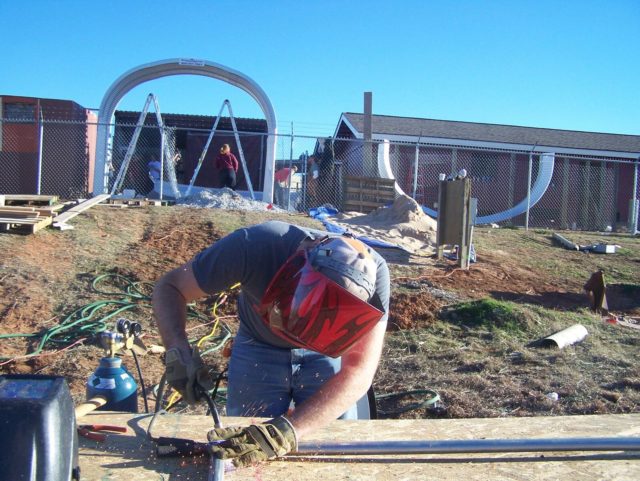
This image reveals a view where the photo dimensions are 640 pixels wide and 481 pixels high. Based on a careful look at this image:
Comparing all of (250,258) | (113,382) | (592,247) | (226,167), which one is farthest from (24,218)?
(592,247)

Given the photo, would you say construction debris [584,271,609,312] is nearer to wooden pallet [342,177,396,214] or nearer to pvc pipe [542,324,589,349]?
pvc pipe [542,324,589,349]

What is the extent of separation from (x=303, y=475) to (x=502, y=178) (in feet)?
63.5

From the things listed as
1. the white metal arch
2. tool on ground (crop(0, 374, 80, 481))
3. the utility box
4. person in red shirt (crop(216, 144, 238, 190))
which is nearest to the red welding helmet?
tool on ground (crop(0, 374, 80, 481))

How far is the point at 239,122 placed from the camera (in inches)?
727

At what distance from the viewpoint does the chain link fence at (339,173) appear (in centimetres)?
1486

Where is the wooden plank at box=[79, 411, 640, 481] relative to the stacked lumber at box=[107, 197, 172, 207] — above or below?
below

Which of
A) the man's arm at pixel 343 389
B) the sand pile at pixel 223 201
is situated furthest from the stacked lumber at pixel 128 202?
the man's arm at pixel 343 389

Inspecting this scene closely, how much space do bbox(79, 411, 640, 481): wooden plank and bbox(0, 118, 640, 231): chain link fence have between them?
11248mm

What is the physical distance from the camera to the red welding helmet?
2084 millimetres

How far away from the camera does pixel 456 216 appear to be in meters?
9.27

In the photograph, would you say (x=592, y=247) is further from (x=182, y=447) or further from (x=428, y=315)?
(x=182, y=447)

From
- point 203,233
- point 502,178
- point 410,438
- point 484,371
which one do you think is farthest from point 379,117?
point 410,438

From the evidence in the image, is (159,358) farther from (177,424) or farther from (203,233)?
(203,233)

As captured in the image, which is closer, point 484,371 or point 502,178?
point 484,371
